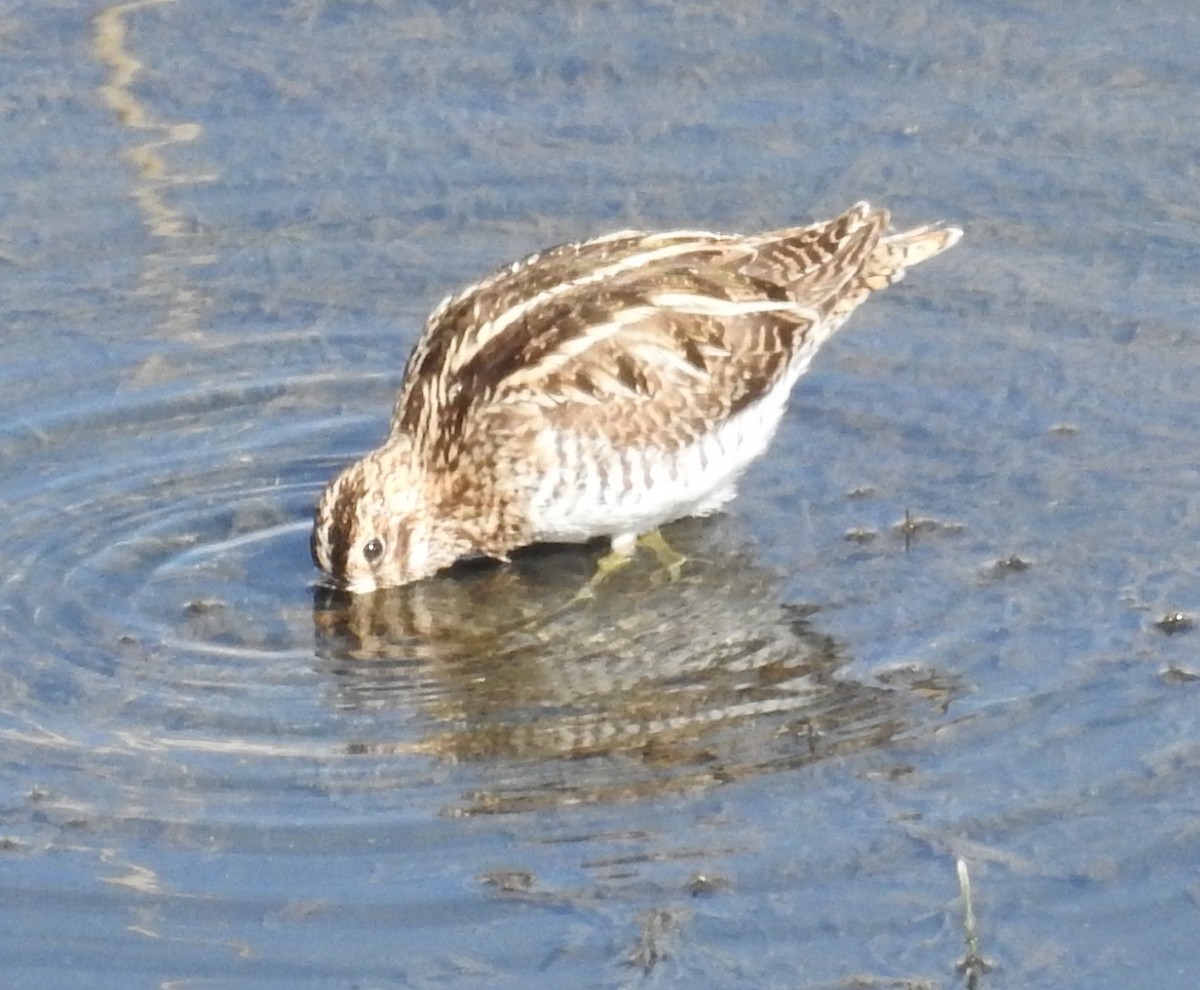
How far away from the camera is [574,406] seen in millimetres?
9859

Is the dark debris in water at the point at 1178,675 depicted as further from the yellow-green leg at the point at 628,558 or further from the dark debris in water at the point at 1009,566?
the yellow-green leg at the point at 628,558

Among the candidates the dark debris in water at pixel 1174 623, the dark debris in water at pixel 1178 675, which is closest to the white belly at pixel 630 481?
the dark debris in water at pixel 1174 623

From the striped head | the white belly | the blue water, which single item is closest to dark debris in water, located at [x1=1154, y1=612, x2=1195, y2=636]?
the blue water

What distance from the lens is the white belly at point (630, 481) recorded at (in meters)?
9.88

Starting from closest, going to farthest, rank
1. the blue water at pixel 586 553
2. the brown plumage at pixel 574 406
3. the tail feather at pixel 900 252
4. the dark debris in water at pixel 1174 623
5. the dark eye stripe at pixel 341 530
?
the blue water at pixel 586 553, the dark debris in water at pixel 1174 623, the dark eye stripe at pixel 341 530, the brown plumage at pixel 574 406, the tail feather at pixel 900 252

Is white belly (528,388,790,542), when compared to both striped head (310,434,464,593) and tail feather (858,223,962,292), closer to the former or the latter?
striped head (310,434,464,593)

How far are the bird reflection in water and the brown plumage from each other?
202 mm

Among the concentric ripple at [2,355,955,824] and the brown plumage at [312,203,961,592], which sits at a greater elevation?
the brown plumage at [312,203,961,592]

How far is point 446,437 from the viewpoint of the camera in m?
10.1

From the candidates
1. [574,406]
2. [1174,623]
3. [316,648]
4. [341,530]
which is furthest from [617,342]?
[1174,623]

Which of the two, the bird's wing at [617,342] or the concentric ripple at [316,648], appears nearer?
the concentric ripple at [316,648]

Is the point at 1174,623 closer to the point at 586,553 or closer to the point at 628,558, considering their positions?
the point at 628,558

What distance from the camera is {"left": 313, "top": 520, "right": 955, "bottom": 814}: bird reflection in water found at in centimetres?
852

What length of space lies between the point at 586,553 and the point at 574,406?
753mm
